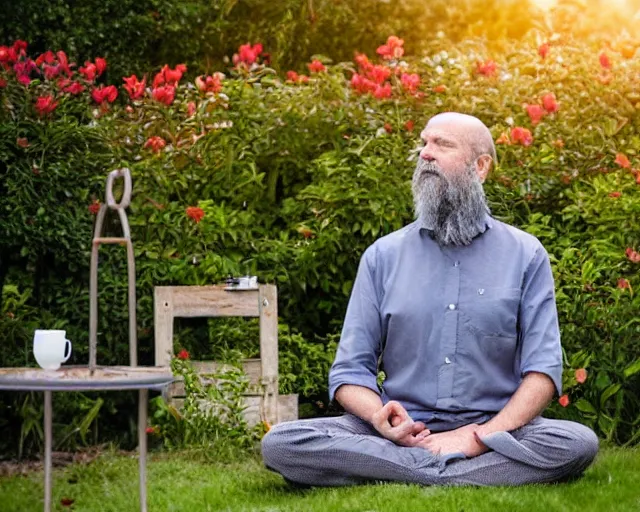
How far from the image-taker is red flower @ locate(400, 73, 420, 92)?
271 inches

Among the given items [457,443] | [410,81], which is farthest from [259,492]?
[410,81]

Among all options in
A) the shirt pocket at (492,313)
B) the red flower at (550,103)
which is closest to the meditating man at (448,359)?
the shirt pocket at (492,313)

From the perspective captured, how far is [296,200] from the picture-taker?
7004mm

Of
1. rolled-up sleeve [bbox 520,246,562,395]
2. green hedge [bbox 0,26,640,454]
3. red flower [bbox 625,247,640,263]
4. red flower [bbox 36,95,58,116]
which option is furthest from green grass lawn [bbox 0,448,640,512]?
red flower [bbox 36,95,58,116]

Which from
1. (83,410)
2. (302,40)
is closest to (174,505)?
(83,410)

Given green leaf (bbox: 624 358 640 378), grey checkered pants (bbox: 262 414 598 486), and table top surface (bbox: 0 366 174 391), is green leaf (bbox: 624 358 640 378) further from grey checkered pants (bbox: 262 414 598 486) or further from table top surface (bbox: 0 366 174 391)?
table top surface (bbox: 0 366 174 391)

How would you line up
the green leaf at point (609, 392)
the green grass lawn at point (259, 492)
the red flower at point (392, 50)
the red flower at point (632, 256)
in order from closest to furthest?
the green grass lawn at point (259, 492) → the green leaf at point (609, 392) → the red flower at point (632, 256) → the red flower at point (392, 50)

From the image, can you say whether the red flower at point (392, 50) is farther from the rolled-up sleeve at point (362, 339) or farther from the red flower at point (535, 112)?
the rolled-up sleeve at point (362, 339)

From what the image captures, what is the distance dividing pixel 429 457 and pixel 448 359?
1.22 ft

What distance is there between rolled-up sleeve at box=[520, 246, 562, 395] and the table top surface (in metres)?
1.39

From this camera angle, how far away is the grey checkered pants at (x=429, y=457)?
441cm

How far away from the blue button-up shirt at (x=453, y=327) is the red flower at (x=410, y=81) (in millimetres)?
2323

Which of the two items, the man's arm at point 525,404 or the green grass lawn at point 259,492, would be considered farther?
the man's arm at point 525,404

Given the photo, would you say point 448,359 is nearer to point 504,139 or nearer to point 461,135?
point 461,135
